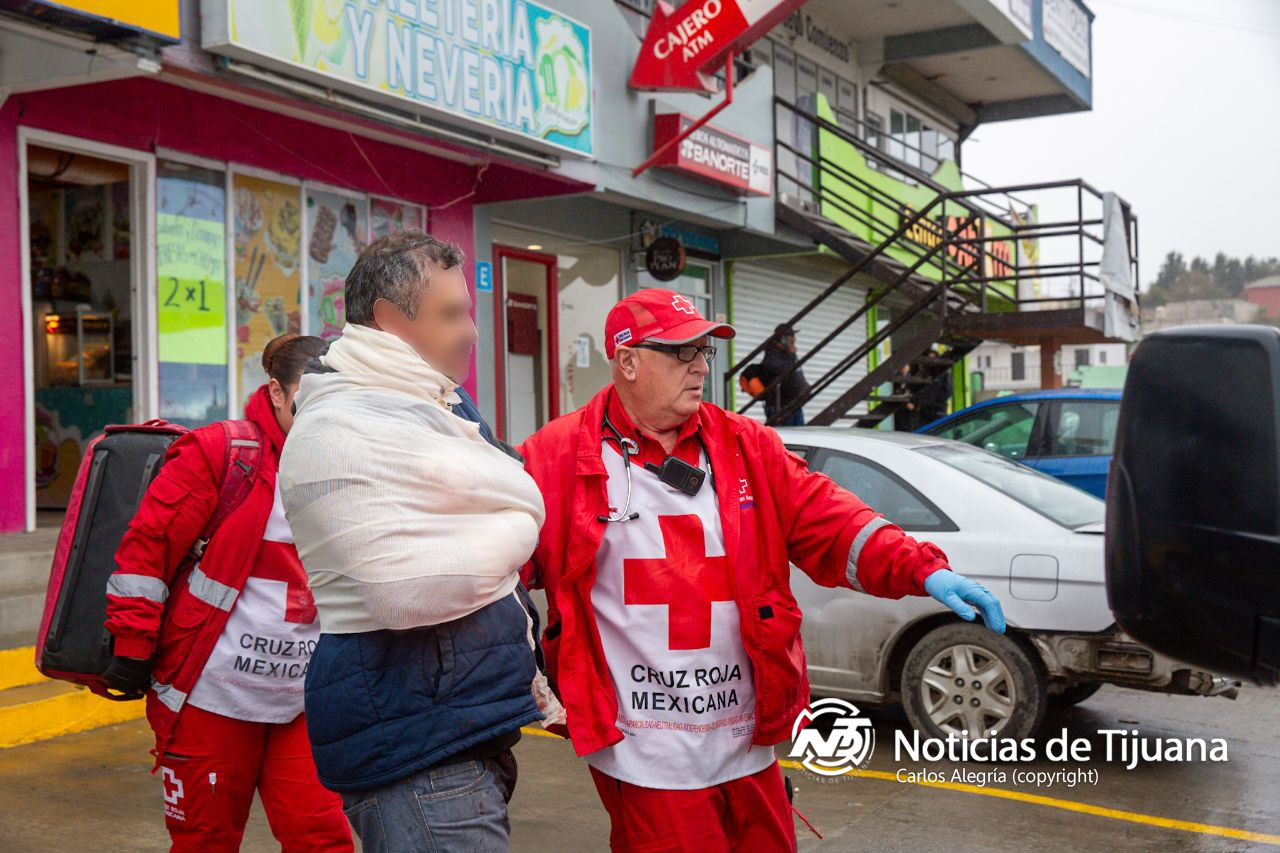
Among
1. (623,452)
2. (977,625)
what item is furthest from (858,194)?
(623,452)

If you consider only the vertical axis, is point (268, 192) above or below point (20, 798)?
above

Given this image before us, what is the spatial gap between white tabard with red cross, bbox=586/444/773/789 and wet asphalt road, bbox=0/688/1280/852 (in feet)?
6.71

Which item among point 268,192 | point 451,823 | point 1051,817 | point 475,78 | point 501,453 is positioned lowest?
point 1051,817

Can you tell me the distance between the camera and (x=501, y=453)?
8.87 ft

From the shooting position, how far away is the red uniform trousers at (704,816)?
10.3ft

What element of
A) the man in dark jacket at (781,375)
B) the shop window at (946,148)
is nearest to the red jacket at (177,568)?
the man in dark jacket at (781,375)

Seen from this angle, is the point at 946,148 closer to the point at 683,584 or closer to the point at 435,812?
the point at 683,584

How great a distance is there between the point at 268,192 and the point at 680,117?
15.2ft

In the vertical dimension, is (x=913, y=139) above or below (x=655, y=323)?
above

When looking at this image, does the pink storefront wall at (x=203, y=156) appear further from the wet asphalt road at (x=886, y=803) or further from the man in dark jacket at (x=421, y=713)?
the man in dark jacket at (x=421, y=713)

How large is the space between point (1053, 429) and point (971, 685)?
4965 millimetres

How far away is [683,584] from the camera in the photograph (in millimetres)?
3209

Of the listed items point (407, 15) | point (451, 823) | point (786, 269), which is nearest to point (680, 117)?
point (407, 15)

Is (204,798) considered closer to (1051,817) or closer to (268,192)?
(1051,817)
